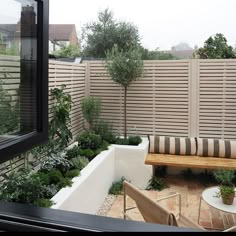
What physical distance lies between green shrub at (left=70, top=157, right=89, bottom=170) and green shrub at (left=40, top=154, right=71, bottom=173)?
0.34ft

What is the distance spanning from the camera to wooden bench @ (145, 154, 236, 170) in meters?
4.38

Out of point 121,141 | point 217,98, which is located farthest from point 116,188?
point 217,98

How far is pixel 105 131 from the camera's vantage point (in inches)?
206

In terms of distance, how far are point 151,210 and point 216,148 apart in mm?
2867

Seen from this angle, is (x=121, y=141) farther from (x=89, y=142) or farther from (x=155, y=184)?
(x=155, y=184)

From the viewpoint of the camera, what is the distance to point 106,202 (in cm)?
396

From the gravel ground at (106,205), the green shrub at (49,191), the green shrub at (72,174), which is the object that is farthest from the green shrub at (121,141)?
the green shrub at (49,191)

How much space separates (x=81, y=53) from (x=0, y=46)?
11.2 meters

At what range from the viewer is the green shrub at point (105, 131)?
505 centimetres

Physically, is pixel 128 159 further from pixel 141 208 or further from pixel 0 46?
pixel 0 46

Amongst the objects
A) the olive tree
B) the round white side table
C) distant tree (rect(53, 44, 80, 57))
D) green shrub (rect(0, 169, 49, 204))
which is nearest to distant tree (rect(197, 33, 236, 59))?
the olive tree

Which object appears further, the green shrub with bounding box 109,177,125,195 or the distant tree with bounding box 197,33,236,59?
the distant tree with bounding box 197,33,236,59

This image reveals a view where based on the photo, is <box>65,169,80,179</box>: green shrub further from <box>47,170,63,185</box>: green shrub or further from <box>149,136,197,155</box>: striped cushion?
<box>149,136,197,155</box>: striped cushion

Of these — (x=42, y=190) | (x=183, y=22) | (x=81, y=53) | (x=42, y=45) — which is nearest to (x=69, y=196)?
(x=42, y=190)
